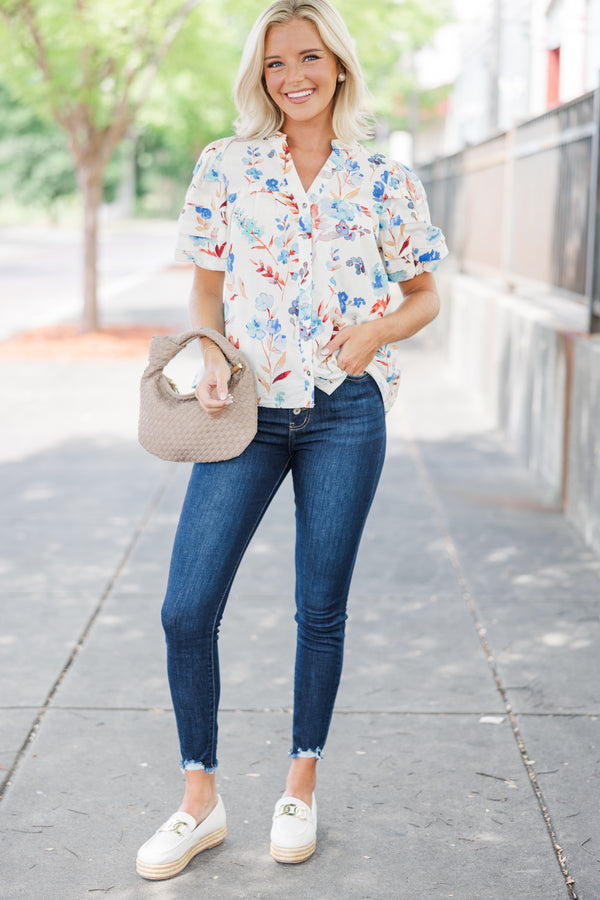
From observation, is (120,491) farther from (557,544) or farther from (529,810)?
(529,810)

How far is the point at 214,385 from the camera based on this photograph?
9.32 ft

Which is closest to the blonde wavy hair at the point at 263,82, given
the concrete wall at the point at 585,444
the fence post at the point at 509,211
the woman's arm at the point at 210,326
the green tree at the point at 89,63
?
the woman's arm at the point at 210,326

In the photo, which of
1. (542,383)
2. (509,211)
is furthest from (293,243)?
(509,211)

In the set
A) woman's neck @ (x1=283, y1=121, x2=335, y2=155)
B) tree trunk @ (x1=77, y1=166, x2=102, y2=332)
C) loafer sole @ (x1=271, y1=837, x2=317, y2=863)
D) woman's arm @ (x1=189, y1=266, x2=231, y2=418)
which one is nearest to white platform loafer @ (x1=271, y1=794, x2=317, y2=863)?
loafer sole @ (x1=271, y1=837, x2=317, y2=863)

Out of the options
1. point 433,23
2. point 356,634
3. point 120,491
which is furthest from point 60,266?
point 356,634

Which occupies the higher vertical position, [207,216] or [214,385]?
[207,216]

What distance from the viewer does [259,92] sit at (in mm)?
2938

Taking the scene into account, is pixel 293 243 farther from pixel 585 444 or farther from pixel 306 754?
pixel 585 444

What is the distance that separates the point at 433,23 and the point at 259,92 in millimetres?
17922

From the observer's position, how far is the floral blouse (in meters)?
2.83

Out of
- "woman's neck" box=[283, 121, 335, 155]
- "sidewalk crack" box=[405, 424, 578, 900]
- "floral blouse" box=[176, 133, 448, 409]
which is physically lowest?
"sidewalk crack" box=[405, 424, 578, 900]

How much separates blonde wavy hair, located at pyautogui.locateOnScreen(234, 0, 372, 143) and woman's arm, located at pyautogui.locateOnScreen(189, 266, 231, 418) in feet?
1.20

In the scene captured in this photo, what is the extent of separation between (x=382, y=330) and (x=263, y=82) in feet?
2.23

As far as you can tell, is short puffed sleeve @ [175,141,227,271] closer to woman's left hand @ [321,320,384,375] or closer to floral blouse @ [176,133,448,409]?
floral blouse @ [176,133,448,409]
